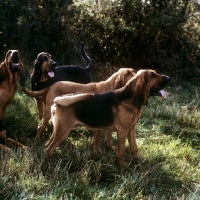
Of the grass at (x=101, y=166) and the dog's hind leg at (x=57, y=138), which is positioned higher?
the dog's hind leg at (x=57, y=138)

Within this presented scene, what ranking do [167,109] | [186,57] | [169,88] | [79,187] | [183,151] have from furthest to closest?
[186,57] → [169,88] → [167,109] → [183,151] → [79,187]

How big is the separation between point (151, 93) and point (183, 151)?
1.45 metres

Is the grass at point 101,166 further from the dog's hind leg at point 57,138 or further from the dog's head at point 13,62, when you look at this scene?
the dog's head at point 13,62

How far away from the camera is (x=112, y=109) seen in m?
5.64

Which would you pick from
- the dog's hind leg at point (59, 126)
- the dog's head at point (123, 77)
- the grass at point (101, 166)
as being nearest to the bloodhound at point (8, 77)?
the grass at point (101, 166)

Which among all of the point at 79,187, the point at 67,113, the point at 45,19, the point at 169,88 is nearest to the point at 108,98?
the point at 67,113

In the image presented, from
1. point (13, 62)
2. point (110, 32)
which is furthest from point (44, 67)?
point (110, 32)

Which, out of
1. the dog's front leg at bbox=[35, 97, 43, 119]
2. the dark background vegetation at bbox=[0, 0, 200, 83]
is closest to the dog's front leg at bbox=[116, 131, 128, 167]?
the dog's front leg at bbox=[35, 97, 43, 119]

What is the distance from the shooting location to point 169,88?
38.6 feet

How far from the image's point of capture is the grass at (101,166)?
4367mm

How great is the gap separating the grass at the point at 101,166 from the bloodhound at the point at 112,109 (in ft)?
1.32

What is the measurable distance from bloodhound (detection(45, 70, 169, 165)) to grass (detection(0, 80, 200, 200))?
40 cm

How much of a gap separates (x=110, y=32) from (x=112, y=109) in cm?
774

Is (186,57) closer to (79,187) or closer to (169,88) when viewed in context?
(169,88)
